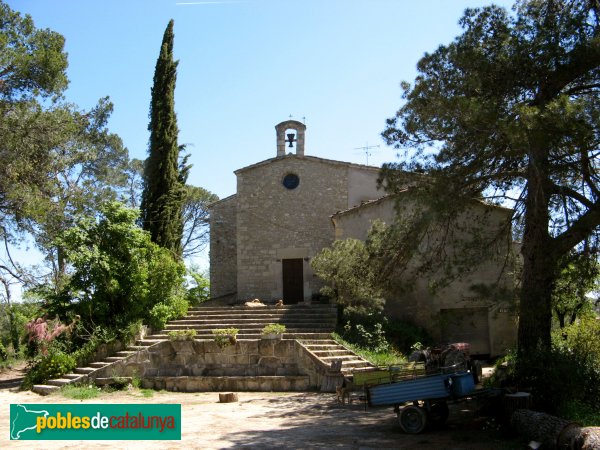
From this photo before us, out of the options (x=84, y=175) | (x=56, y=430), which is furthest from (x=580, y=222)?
(x=84, y=175)

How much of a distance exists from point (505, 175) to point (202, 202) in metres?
25.7

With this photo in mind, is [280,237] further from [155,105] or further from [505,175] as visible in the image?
[505,175]

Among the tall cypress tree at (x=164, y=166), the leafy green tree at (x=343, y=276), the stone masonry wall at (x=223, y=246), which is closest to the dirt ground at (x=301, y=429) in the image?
the leafy green tree at (x=343, y=276)

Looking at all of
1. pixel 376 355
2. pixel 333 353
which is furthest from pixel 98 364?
pixel 376 355

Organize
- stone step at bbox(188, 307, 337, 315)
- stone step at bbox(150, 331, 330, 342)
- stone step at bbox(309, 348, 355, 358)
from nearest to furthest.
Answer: stone step at bbox(309, 348, 355, 358), stone step at bbox(150, 331, 330, 342), stone step at bbox(188, 307, 337, 315)

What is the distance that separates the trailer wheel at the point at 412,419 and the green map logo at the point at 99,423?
346cm

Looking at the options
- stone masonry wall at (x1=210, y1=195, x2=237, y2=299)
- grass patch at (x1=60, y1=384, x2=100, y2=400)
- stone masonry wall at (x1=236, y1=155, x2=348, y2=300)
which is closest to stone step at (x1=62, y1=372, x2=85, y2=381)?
grass patch at (x1=60, y1=384, x2=100, y2=400)

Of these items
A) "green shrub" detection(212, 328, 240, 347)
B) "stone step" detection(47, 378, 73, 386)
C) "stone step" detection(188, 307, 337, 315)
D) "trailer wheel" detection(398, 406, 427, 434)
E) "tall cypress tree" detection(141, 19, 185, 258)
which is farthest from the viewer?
"tall cypress tree" detection(141, 19, 185, 258)

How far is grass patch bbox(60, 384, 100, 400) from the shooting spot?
45.5 feet

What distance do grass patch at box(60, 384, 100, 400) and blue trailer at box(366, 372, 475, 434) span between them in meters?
8.04

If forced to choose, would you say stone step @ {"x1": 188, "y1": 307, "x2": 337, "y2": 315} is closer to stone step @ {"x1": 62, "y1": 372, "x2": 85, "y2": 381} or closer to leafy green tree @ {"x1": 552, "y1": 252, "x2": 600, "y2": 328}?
stone step @ {"x1": 62, "y1": 372, "x2": 85, "y2": 381}

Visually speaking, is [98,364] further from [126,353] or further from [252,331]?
[252,331]

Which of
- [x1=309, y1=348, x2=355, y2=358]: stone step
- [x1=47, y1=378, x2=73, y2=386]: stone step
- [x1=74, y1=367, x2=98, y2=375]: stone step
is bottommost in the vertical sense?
[x1=47, y1=378, x2=73, y2=386]: stone step

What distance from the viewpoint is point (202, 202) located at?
34.5 meters
